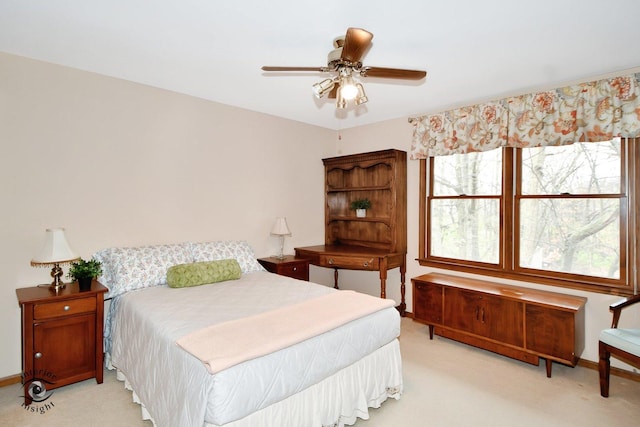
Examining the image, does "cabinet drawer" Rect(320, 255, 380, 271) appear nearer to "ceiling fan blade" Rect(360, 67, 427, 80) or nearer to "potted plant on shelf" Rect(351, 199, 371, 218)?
"potted plant on shelf" Rect(351, 199, 371, 218)

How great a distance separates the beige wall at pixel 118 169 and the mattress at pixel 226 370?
81 cm

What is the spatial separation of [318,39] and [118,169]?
7.05ft

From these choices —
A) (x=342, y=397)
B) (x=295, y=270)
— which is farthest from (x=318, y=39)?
(x=295, y=270)

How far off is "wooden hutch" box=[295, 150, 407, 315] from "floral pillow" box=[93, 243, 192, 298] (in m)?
1.78

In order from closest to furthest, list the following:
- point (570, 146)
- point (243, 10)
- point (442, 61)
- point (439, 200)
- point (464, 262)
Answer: point (243, 10), point (442, 61), point (570, 146), point (464, 262), point (439, 200)

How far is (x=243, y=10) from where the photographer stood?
78.4 inches

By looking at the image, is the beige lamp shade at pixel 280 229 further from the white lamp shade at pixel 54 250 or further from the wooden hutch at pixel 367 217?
the white lamp shade at pixel 54 250

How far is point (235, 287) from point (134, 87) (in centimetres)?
211

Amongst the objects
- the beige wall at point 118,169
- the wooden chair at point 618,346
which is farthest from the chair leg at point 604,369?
the beige wall at point 118,169

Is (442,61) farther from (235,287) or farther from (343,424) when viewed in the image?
(343,424)

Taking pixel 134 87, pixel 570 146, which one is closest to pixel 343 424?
pixel 570 146

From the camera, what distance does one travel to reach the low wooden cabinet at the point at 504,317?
2.72 meters

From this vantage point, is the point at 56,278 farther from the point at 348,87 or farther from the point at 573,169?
the point at 573,169

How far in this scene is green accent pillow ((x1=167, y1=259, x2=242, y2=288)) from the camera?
2859 mm
